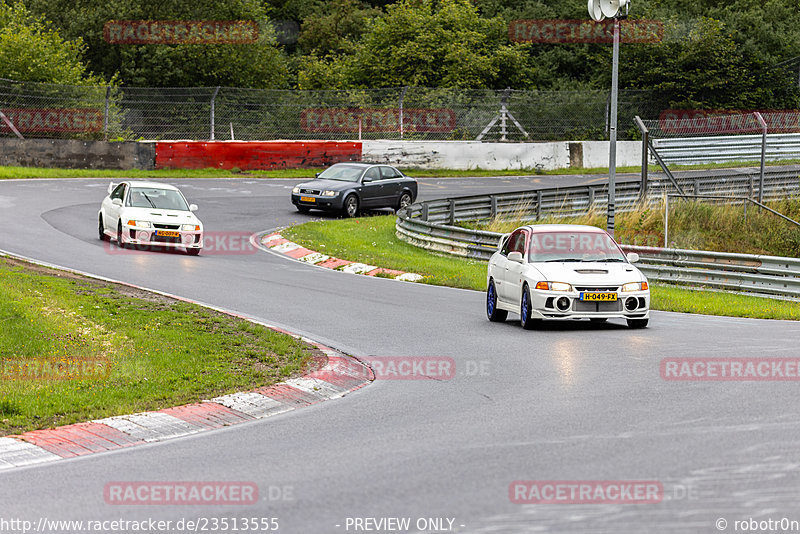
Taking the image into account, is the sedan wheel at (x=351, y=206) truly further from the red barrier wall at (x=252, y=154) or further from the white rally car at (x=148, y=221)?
the red barrier wall at (x=252, y=154)

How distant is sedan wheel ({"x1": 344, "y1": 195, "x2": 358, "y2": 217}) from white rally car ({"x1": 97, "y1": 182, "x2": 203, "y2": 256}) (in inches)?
297

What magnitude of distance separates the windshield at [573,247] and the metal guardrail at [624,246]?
5.17 metres

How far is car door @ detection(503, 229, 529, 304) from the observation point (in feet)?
50.4

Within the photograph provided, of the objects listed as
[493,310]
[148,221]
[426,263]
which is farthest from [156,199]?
[493,310]

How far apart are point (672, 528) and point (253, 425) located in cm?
411

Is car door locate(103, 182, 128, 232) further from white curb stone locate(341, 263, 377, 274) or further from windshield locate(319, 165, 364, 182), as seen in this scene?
windshield locate(319, 165, 364, 182)

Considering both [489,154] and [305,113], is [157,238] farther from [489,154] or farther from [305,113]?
[489,154]

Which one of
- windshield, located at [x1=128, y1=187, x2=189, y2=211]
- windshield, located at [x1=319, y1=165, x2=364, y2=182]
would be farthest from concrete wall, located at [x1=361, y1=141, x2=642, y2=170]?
windshield, located at [x1=128, y1=187, x2=189, y2=211]

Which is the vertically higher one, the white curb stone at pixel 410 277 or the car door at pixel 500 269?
the car door at pixel 500 269

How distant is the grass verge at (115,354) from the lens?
9.66 metres

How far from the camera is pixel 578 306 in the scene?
1467 cm

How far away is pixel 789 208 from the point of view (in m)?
31.7

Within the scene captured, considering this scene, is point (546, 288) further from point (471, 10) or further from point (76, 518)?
point (471, 10)

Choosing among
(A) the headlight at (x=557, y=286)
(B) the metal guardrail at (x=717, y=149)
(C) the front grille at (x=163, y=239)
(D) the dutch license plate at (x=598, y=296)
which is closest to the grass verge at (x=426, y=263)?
(C) the front grille at (x=163, y=239)
